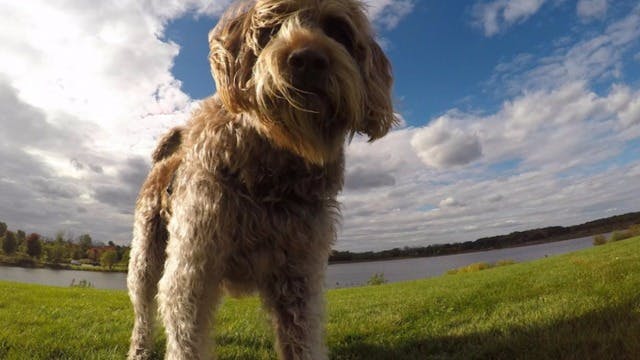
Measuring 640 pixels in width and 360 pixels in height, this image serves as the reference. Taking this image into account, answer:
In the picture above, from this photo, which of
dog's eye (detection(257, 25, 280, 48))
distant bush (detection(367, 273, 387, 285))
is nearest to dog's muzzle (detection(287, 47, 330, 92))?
dog's eye (detection(257, 25, 280, 48))

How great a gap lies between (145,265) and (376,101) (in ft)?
11.3

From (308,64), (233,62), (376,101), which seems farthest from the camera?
(376,101)

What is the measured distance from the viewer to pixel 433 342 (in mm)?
5586

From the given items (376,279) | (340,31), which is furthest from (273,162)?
(376,279)

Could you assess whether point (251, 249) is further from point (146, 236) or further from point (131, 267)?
point (131, 267)

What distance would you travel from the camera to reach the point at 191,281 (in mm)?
3918

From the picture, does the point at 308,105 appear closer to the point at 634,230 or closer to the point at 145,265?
the point at 145,265

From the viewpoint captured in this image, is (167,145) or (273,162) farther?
(167,145)

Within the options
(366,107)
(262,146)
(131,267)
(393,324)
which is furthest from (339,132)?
(393,324)

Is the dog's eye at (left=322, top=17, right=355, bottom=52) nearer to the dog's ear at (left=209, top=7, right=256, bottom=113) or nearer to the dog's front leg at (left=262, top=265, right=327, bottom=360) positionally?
the dog's ear at (left=209, top=7, right=256, bottom=113)

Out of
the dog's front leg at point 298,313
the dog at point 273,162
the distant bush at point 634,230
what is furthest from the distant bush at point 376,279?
the distant bush at point 634,230

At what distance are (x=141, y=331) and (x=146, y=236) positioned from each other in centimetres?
126

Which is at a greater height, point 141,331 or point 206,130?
point 206,130

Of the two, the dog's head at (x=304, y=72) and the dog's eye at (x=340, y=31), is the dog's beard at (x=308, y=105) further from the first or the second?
the dog's eye at (x=340, y=31)
